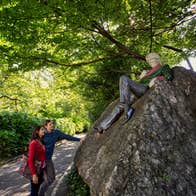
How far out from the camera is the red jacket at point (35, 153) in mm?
4938

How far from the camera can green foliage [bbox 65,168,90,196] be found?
20.2 feet

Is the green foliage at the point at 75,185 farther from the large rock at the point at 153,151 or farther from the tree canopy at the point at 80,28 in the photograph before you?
the tree canopy at the point at 80,28

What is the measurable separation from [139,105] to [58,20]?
352cm

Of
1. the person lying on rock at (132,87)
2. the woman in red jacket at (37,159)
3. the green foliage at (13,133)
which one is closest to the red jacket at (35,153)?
the woman in red jacket at (37,159)

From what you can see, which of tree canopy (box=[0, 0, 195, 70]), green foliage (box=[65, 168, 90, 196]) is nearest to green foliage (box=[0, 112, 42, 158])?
tree canopy (box=[0, 0, 195, 70])

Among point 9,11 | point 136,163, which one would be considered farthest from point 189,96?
point 9,11

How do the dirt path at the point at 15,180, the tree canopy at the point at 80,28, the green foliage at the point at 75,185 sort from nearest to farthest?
the green foliage at the point at 75,185 → the tree canopy at the point at 80,28 → the dirt path at the point at 15,180

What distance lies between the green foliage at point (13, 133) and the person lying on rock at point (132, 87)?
921cm

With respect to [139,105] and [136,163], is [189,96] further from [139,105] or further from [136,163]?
[136,163]

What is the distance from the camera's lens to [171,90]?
5.13 meters

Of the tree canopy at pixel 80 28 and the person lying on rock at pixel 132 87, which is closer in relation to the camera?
the person lying on rock at pixel 132 87

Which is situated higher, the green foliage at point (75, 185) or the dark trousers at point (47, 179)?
the dark trousers at point (47, 179)

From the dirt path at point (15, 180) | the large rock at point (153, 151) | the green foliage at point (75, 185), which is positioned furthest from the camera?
the dirt path at point (15, 180)

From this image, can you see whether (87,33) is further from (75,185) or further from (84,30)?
(75,185)
